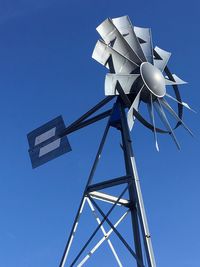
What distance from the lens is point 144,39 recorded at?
29.4 meters

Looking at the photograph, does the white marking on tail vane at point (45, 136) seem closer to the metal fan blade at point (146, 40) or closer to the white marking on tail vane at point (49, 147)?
the white marking on tail vane at point (49, 147)

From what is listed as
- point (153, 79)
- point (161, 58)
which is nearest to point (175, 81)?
point (161, 58)

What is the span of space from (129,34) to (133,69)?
207 cm

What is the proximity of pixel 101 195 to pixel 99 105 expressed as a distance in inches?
201

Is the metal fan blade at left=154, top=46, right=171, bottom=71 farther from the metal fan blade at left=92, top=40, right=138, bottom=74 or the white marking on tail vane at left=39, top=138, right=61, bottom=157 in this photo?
the white marking on tail vane at left=39, top=138, right=61, bottom=157

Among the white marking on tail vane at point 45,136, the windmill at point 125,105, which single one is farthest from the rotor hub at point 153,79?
the white marking on tail vane at point 45,136

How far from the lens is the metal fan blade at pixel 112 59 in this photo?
26.8 metres

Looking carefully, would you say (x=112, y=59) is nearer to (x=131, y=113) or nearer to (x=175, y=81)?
(x=131, y=113)

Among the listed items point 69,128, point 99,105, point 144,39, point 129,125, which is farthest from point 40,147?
point 144,39

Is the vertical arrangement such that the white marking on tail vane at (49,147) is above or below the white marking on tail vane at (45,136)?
below

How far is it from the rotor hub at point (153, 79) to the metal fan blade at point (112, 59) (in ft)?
1.89

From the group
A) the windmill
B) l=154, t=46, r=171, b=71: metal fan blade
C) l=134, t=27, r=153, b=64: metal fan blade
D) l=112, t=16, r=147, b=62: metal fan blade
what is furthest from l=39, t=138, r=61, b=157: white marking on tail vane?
l=154, t=46, r=171, b=71: metal fan blade

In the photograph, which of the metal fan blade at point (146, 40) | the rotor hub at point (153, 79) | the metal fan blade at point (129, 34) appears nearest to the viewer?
the rotor hub at point (153, 79)

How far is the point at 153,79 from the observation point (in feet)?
91.7
